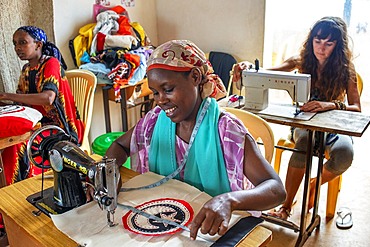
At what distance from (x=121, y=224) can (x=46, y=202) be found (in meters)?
0.28

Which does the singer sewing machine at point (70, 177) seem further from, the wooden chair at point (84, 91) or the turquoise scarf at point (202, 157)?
the wooden chair at point (84, 91)

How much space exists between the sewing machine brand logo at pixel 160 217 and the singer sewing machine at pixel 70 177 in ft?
0.19

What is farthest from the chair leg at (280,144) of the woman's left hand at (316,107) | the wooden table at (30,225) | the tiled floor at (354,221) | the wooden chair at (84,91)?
the wooden table at (30,225)

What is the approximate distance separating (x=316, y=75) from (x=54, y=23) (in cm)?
197

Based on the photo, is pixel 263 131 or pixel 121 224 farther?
pixel 263 131

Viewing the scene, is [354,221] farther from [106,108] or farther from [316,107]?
[106,108]

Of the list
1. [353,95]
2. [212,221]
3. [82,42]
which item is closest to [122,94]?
[82,42]

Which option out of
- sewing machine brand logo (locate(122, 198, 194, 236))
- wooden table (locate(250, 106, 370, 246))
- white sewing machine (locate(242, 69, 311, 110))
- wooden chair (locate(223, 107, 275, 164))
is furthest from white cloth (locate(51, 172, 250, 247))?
white sewing machine (locate(242, 69, 311, 110))

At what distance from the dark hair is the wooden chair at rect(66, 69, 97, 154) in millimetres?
1424

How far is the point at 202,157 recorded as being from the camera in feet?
4.19

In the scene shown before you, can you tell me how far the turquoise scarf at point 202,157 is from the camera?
127cm

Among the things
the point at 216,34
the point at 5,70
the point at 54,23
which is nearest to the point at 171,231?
the point at 5,70

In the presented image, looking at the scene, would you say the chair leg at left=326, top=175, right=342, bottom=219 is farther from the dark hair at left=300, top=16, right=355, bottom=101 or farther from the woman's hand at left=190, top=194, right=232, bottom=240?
the woman's hand at left=190, top=194, right=232, bottom=240

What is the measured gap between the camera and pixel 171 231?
988 mm
